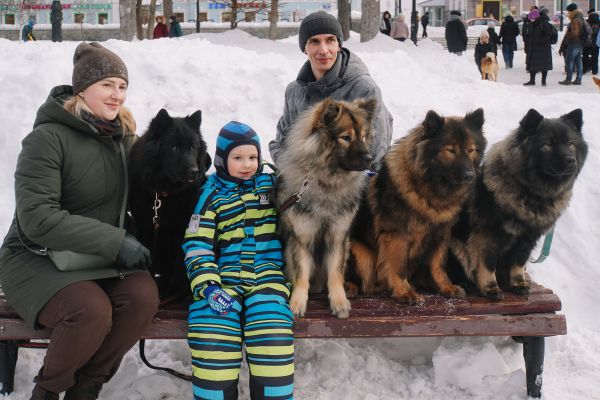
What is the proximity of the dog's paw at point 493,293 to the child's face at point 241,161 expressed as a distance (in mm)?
1569

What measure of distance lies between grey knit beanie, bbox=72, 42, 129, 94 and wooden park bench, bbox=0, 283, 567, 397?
130 cm

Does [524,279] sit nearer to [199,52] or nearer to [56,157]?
[56,157]

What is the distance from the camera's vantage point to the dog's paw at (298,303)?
329 centimetres

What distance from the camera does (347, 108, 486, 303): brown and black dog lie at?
3295mm

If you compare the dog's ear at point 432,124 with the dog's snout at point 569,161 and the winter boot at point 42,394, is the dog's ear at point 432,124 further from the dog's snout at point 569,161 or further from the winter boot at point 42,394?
the winter boot at point 42,394

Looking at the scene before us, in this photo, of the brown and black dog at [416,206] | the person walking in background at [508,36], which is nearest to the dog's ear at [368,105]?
the brown and black dog at [416,206]

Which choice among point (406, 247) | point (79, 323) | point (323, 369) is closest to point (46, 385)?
point (79, 323)

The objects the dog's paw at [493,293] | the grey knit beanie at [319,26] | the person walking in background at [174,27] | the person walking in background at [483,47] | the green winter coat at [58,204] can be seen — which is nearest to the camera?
the green winter coat at [58,204]

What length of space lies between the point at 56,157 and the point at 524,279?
280 cm

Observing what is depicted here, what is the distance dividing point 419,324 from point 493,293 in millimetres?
571

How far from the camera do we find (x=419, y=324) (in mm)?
3234

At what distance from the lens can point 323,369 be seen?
363cm

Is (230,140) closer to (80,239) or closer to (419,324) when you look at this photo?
(80,239)

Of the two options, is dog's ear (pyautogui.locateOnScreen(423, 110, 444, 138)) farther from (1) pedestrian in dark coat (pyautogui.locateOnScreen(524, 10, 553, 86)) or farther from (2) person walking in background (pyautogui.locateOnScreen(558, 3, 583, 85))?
(1) pedestrian in dark coat (pyautogui.locateOnScreen(524, 10, 553, 86))
